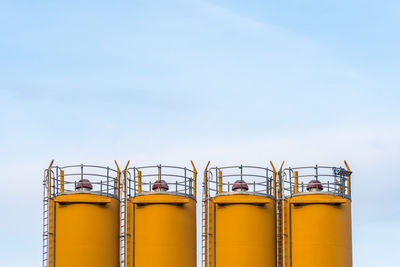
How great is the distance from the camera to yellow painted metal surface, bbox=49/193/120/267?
53900 mm

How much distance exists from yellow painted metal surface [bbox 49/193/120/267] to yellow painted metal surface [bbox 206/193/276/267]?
4.54 m

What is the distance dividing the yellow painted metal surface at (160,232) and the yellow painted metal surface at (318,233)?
4.51m

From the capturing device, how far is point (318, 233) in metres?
55.0

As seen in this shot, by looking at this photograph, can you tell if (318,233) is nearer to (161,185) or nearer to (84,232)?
(161,185)

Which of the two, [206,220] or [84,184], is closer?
[84,184]

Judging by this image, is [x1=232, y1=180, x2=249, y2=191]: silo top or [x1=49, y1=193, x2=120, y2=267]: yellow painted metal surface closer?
[x1=49, y1=193, x2=120, y2=267]: yellow painted metal surface

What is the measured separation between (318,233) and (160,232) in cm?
702

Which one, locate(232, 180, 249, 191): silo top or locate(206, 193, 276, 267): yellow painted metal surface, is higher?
locate(232, 180, 249, 191): silo top

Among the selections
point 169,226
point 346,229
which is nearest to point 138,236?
point 169,226

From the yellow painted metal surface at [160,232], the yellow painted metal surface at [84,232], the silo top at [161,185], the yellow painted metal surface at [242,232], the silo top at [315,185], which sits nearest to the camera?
the yellow painted metal surface at [84,232]

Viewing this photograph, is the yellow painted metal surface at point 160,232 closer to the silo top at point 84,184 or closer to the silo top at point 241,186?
the silo top at point 84,184

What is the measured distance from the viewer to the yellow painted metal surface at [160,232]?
54.5m

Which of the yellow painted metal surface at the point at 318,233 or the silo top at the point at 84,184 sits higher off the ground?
the silo top at the point at 84,184

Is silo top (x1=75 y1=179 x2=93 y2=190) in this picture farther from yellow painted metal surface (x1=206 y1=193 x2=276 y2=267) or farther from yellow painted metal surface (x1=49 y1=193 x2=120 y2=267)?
yellow painted metal surface (x1=206 y1=193 x2=276 y2=267)
